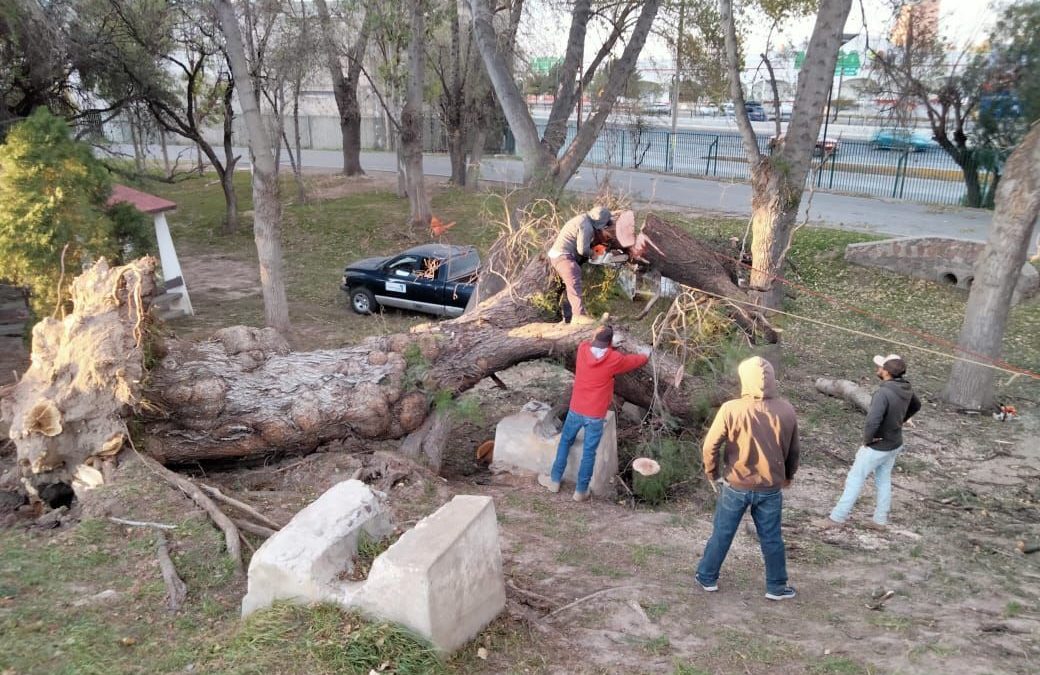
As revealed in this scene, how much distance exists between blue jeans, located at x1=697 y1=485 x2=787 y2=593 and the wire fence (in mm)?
11966

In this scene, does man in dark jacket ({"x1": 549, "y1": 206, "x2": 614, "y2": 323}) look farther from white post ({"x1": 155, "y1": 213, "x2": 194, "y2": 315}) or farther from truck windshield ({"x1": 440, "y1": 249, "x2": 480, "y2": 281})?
white post ({"x1": 155, "y1": 213, "x2": 194, "y2": 315})

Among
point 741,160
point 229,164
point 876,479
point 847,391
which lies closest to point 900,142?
point 741,160

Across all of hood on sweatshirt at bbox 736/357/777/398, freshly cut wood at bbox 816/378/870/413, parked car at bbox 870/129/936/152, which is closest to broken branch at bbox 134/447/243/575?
hood on sweatshirt at bbox 736/357/777/398

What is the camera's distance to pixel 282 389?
6707mm

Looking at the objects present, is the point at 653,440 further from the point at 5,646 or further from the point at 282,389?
the point at 5,646

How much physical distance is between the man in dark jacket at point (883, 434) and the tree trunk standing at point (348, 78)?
15380mm

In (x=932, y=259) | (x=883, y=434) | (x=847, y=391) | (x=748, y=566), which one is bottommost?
(x=748, y=566)

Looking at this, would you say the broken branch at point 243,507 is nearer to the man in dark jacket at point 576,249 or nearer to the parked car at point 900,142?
the man in dark jacket at point 576,249

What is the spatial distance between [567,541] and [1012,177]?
658cm

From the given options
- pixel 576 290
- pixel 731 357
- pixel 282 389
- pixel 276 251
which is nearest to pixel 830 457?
pixel 731 357

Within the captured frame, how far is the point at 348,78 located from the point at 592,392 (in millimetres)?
19314

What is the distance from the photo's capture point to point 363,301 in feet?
46.3

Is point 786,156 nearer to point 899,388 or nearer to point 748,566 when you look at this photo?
point 899,388

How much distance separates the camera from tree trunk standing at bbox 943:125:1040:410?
8320mm
